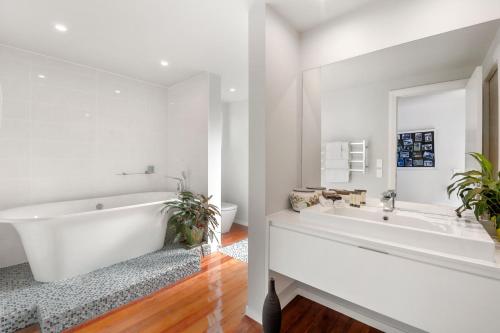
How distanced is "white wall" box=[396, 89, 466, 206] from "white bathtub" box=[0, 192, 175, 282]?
249 cm

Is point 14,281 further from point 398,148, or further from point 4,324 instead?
point 398,148

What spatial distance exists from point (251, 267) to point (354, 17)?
6.89 ft

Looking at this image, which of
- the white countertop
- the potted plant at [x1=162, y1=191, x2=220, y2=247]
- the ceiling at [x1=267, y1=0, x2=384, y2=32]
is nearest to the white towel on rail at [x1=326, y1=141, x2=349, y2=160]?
the white countertop

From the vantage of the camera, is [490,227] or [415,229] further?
[490,227]

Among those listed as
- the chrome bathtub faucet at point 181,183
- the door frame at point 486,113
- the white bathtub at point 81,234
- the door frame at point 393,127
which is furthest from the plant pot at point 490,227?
the chrome bathtub faucet at point 181,183

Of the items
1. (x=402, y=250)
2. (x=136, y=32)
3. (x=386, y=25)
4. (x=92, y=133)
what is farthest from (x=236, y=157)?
(x=402, y=250)

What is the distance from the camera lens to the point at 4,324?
161 centimetres

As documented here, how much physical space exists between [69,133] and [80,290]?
1.86 meters

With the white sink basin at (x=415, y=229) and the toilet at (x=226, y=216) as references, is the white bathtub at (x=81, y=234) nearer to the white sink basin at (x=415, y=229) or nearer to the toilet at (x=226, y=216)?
the toilet at (x=226, y=216)

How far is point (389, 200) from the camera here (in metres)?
1.71

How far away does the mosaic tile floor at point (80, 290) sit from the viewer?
167 centimetres

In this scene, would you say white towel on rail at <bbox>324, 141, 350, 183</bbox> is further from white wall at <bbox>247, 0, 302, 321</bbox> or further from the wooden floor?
the wooden floor

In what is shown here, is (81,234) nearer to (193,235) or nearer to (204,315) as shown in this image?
(193,235)

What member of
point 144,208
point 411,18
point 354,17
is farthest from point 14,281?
point 411,18
